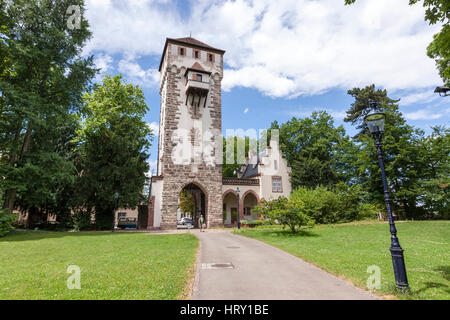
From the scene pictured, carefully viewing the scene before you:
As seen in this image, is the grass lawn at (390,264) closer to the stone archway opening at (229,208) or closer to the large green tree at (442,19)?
the large green tree at (442,19)

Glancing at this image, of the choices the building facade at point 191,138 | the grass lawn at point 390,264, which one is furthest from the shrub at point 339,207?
the grass lawn at point 390,264

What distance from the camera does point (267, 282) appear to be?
19.5ft

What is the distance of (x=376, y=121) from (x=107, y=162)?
24.4 meters

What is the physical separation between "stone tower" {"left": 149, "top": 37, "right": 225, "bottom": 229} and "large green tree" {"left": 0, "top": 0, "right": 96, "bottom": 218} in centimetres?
851

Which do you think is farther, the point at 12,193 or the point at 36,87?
the point at 36,87

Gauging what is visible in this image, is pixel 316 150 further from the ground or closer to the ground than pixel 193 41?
closer to the ground

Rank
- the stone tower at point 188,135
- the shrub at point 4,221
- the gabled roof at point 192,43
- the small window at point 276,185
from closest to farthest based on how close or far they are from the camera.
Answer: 1. the shrub at point 4,221
2. the stone tower at point 188,135
3. the gabled roof at point 192,43
4. the small window at point 276,185

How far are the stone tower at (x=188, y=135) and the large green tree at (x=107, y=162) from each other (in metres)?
2.30

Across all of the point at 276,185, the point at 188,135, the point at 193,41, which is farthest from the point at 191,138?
the point at 276,185

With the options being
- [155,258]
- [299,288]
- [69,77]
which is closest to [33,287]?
[155,258]

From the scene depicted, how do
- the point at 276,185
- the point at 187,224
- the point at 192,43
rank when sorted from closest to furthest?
the point at 192,43 → the point at 276,185 → the point at 187,224

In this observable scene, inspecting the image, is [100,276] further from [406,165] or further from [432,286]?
[406,165]

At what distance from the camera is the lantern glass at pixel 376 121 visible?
6296 millimetres

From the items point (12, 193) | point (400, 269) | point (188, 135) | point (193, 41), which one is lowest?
point (400, 269)
